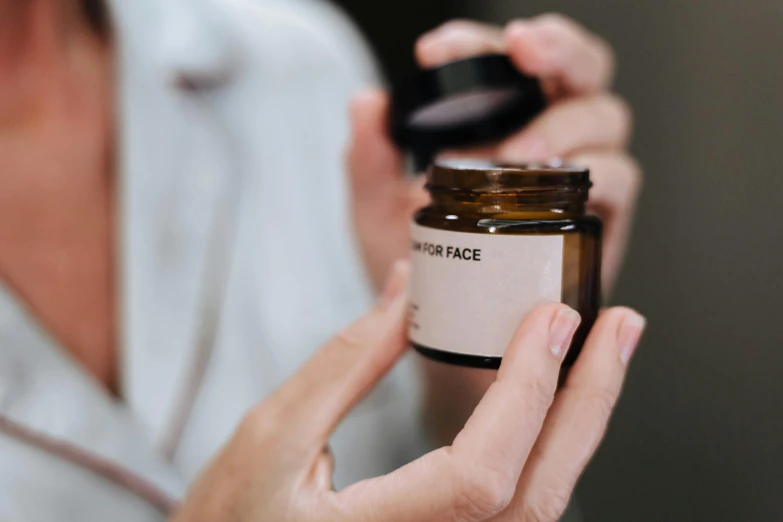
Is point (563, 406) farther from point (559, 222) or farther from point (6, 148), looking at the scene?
point (6, 148)

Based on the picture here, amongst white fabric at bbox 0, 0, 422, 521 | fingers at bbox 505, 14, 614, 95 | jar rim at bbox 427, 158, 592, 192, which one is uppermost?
fingers at bbox 505, 14, 614, 95

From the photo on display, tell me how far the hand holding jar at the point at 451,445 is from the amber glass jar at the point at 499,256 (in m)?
0.01

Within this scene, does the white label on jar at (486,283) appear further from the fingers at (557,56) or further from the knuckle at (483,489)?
the fingers at (557,56)

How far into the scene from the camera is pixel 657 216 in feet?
1.68

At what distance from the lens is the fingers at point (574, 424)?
0.94 feet

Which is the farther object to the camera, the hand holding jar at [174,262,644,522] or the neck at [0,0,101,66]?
the neck at [0,0,101,66]

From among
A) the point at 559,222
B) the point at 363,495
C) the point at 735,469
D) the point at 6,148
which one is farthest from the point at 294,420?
the point at 6,148

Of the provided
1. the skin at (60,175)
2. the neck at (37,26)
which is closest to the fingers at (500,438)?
the skin at (60,175)

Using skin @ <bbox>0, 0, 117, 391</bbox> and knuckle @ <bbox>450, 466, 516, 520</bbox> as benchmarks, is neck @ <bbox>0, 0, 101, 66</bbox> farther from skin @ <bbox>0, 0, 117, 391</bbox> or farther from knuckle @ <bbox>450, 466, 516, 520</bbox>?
knuckle @ <bbox>450, 466, 516, 520</bbox>

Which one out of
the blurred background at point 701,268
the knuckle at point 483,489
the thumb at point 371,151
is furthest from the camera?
the thumb at point 371,151

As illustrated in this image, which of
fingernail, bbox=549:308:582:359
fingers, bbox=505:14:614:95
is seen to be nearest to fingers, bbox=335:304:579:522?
fingernail, bbox=549:308:582:359

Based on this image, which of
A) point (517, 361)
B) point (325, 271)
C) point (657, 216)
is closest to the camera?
point (517, 361)

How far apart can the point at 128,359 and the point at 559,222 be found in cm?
38

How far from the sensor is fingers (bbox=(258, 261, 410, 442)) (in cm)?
32
